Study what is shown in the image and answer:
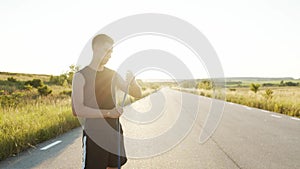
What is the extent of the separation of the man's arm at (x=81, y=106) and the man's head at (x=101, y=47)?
251mm

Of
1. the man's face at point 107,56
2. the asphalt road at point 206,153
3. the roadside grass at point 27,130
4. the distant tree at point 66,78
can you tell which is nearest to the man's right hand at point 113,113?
the man's face at point 107,56

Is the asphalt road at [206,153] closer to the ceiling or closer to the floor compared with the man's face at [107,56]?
closer to the floor

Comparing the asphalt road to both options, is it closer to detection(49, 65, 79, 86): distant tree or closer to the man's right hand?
the man's right hand

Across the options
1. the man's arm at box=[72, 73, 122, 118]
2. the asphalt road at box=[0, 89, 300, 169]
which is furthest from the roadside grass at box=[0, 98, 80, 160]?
the man's arm at box=[72, 73, 122, 118]

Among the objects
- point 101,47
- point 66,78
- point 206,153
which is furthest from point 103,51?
point 66,78

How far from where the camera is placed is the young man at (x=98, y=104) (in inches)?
103

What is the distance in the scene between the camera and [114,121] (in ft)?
9.36

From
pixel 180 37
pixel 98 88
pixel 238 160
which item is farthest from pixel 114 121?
pixel 180 37

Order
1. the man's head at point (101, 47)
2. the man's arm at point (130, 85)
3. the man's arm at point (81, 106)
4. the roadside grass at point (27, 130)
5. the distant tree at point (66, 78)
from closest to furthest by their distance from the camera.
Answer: the man's arm at point (81, 106)
the man's head at point (101, 47)
the man's arm at point (130, 85)
the roadside grass at point (27, 130)
the distant tree at point (66, 78)

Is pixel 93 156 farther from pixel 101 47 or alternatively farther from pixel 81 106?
pixel 101 47

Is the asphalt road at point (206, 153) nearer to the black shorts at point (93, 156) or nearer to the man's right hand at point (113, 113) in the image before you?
the black shorts at point (93, 156)

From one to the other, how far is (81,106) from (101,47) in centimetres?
59

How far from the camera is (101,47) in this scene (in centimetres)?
271

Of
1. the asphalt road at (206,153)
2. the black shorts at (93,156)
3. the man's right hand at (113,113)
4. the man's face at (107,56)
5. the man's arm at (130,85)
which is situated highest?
the man's face at (107,56)
